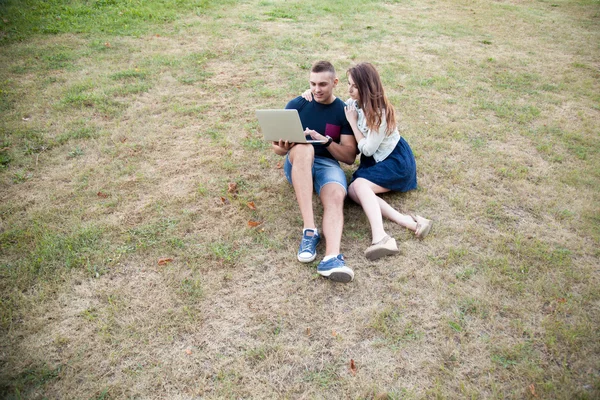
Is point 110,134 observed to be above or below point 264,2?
below

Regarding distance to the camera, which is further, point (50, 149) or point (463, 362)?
point (50, 149)

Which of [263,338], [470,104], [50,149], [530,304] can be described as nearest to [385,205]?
[530,304]

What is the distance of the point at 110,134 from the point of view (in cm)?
459

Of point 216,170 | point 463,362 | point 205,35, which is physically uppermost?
point 205,35

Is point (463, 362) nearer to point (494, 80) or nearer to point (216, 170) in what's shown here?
point (216, 170)

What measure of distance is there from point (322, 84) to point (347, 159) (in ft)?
2.30

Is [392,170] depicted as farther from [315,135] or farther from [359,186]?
[315,135]

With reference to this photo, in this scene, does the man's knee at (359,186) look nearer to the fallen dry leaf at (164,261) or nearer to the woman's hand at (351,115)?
the woman's hand at (351,115)

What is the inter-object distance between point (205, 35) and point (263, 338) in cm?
676

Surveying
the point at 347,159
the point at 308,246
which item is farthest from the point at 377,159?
the point at 308,246

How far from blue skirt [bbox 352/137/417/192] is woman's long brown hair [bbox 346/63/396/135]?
37 cm

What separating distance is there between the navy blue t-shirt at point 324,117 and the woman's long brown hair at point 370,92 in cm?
24

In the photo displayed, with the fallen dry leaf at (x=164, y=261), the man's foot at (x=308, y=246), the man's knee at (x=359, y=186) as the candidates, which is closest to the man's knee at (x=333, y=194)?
the man's knee at (x=359, y=186)

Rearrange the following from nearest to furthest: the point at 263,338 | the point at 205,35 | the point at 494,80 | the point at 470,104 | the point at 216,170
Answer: the point at 263,338, the point at 216,170, the point at 470,104, the point at 494,80, the point at 205,35
